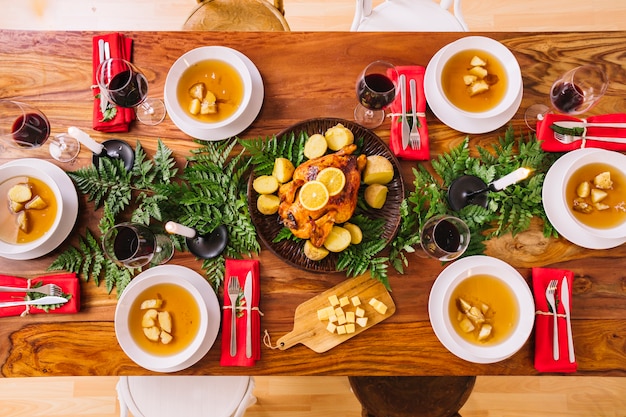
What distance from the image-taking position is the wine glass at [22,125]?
5.35ft

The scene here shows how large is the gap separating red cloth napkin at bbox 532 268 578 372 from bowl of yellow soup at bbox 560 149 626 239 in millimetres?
202

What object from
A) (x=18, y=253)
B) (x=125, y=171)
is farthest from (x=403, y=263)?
(x=18, y=253)

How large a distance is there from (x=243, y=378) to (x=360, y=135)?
3.89ft

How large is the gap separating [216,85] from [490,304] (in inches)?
50.1

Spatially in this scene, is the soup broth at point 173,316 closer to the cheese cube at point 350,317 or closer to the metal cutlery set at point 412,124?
the cheese cube at point 350,317

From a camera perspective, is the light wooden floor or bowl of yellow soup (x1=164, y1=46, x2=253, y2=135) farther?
the light wooden floor

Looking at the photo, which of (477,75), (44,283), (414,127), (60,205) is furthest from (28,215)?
(477,75)

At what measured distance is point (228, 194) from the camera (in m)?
1.67

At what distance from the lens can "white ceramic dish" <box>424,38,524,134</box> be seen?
1.70 meters

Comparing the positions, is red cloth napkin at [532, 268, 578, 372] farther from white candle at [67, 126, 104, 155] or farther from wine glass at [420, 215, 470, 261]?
white candle at [67, 126, 104, 155]

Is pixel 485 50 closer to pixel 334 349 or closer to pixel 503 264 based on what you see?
pixel 503 264

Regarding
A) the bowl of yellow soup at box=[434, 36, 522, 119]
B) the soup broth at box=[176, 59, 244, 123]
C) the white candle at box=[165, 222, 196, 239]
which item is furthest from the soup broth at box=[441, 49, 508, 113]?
the white candle at box=[165, 222, 196, 239]

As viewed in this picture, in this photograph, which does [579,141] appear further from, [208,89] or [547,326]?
[208,89]

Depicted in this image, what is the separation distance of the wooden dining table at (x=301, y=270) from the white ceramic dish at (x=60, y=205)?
0.04 metres
